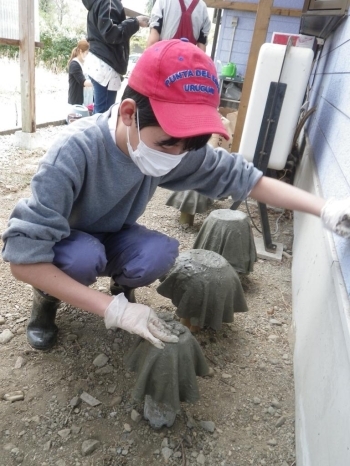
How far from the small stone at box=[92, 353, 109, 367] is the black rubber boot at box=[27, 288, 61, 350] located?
0.20 metres

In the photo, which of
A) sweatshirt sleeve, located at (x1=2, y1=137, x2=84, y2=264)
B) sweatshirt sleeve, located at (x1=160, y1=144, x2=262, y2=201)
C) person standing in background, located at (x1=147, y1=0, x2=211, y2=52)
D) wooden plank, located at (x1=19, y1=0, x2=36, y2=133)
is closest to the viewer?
sweatshirt sleeve, located at (x1=2, y1=137, x2=84, y2=264)

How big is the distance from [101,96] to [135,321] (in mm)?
3114

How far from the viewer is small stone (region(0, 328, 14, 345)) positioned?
5.07ft

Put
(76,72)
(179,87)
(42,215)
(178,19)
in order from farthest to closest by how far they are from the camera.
→ (76,72) → (178,19) → (42,215) → (179,87)

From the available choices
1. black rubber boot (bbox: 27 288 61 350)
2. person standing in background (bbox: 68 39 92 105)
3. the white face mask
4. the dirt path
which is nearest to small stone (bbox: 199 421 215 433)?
the dirt path

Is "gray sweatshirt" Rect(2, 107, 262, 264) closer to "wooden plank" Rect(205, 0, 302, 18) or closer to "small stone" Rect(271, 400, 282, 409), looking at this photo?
"small stone" Rect(271, 400, 282, 409)

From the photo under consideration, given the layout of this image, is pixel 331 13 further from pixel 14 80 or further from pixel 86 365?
pixel 14 80

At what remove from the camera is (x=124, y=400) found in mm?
1354

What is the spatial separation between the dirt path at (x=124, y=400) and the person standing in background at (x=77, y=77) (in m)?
4.57

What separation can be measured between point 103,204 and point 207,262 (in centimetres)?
51

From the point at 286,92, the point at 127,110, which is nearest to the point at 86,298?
the point at 127,110

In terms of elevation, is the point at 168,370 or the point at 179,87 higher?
the point at 179,87

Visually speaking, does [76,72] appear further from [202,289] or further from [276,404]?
[276,404]

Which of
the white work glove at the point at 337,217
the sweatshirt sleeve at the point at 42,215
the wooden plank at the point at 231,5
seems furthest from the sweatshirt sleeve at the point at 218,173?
the wooden plank at the point at 231,5
